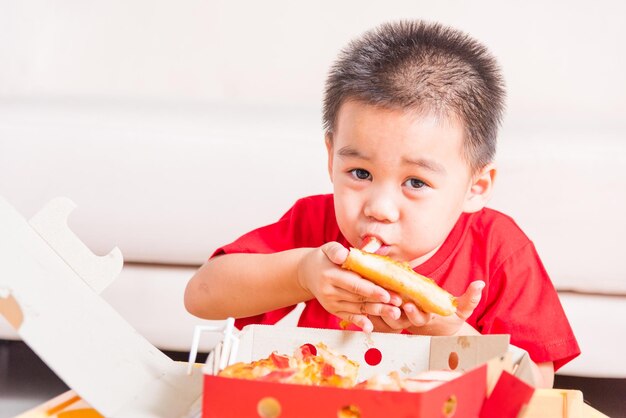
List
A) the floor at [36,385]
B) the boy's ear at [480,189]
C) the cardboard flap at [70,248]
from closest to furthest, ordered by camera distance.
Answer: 1. the cardboard flap at [70,248]
2. the boy's ear at [480,189]
3. the floor at [36,385]

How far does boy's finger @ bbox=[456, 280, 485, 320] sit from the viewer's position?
859 mm

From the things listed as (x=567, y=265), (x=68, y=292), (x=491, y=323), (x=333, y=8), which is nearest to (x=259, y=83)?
(x=333, y=8)

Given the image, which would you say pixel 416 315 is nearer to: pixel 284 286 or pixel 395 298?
pixel 395 298

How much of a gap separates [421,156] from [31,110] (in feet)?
3.04

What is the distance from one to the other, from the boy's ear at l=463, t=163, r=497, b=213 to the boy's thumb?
27 cm

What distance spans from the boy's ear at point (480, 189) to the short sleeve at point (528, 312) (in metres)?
0.11

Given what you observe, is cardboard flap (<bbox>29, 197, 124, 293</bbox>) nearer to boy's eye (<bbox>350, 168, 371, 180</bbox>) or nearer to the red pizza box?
the red pizza box

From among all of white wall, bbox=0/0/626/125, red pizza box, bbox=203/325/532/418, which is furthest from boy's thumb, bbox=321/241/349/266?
white wall, bbox=0/0/626/125

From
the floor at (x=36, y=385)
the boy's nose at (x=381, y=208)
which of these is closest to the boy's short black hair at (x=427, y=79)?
the boy's nose at (x=381, y=208)

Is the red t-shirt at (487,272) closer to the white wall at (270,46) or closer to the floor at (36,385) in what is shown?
the floor at (36,385)

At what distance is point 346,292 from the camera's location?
0.89 metres

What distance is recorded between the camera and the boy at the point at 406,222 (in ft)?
3.14

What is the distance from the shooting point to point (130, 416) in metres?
0.71

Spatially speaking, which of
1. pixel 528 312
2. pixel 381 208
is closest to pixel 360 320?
pixel 381 208
